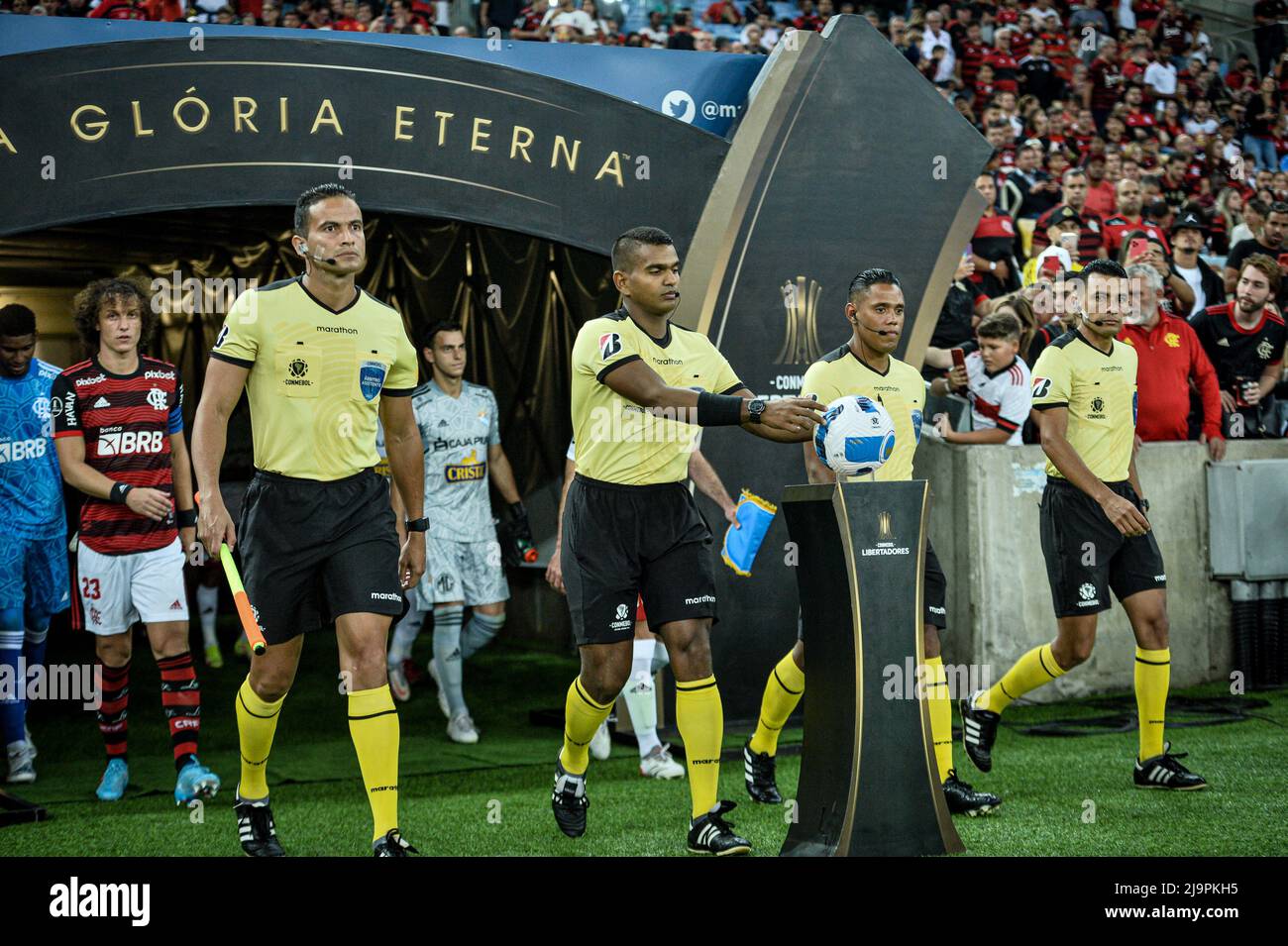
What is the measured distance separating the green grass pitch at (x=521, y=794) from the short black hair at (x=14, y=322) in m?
2.19

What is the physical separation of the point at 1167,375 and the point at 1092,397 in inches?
95.4

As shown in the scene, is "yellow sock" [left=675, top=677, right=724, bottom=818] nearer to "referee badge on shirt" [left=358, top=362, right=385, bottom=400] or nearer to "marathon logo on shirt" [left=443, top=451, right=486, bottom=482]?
"referee badge on shirt" [left=358, top=362, right=385, bottom=400]

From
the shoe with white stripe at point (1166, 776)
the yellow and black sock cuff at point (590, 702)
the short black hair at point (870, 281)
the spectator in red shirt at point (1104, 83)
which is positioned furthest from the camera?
the spectator in red shirt at point (1104, 83)

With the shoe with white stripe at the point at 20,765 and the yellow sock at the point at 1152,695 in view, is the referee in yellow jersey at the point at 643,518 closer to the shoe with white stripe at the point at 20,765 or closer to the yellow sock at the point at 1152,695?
the yellow sock at the point at 1152,695

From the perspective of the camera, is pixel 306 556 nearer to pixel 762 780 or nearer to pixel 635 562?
pixel 635 562

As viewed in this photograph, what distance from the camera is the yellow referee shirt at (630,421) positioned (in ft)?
16.9

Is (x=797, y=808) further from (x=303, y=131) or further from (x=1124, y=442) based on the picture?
(x=303, y=131)

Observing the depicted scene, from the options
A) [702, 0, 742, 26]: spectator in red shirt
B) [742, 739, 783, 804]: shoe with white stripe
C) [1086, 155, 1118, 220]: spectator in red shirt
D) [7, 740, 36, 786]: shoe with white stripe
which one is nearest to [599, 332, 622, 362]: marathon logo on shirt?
[742, 739, 783, 804]: shoe with white stripe

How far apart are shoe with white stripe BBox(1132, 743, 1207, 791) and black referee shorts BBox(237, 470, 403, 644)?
332 cm

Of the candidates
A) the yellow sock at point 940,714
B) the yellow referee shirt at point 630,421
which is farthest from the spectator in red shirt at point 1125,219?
the yellow referee shirt at point 630,421

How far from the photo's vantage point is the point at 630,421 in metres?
5.18

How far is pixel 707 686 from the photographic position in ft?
16.4

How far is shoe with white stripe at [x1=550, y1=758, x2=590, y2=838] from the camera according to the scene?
17.7ft
